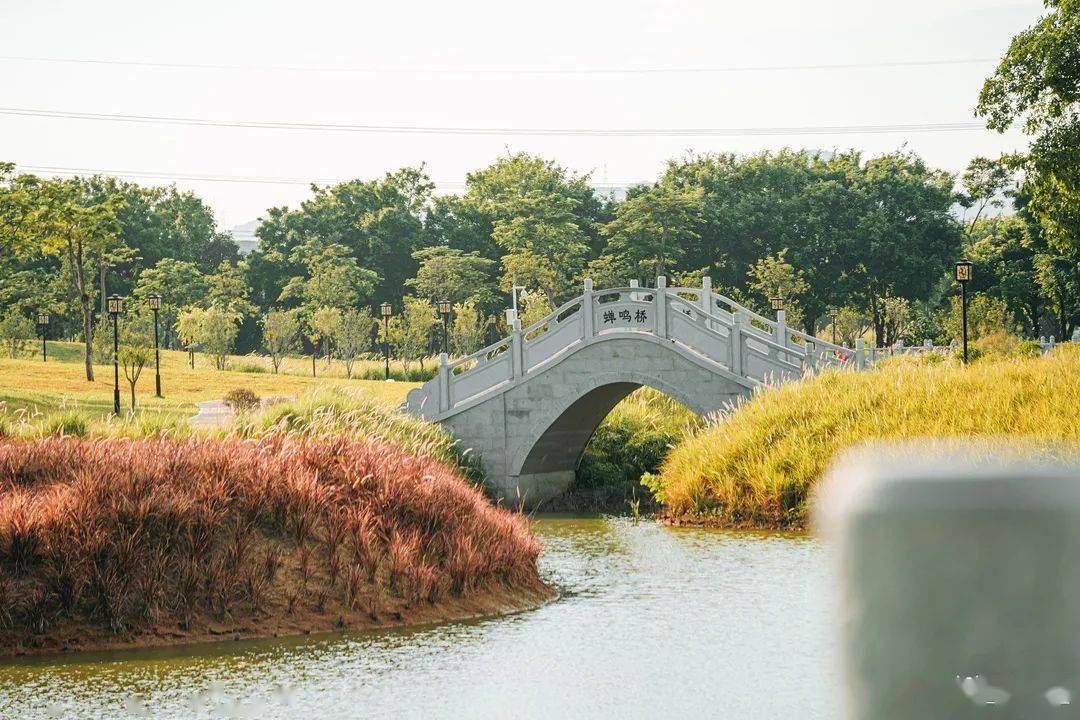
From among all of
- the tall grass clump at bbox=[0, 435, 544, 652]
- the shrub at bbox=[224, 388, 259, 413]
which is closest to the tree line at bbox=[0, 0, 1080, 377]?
the shrub at bbox=[224, 388, 259, 413]

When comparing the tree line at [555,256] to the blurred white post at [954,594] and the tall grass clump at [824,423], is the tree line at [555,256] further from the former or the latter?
the blurred white post at [954,594]

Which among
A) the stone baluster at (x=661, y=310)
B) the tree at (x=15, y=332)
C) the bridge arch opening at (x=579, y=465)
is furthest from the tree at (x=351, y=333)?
the stone baluster at (x=661, y=310)

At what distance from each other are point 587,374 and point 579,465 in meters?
2.96

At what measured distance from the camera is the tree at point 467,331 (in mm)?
51062

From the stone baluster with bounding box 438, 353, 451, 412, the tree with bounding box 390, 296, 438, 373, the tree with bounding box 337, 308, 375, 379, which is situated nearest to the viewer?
the stone baluster with bounding box 438, 353, 451, 412

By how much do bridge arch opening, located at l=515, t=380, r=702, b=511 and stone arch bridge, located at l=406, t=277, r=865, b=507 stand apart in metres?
0.03

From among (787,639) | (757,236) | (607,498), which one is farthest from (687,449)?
(757,236)

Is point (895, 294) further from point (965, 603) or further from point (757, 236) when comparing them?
point (965, 603)

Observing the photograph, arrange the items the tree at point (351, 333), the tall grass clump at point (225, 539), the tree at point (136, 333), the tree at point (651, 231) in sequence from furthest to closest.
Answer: the tree at point (651, 231), the tree at point (351, 333), the tree at point (136, 333), the tall grass clump at point (225, 539)

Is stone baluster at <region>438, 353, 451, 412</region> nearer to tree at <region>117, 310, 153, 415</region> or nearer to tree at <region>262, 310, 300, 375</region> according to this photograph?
tree at <region>117, 310, 153, 415</region>

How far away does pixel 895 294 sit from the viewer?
5703 cm

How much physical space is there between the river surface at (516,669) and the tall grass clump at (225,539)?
466 millimetres

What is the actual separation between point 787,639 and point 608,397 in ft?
46.8

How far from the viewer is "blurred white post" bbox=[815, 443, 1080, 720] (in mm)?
981
